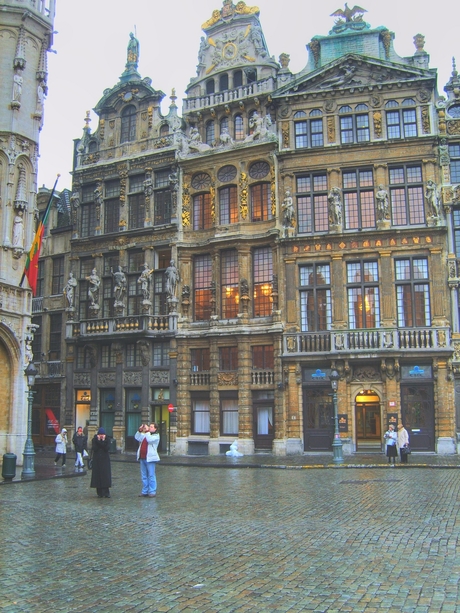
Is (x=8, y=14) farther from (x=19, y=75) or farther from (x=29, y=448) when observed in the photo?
(x=29, y=448)

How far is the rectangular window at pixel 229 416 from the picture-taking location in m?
36.8

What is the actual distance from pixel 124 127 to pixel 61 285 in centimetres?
1095

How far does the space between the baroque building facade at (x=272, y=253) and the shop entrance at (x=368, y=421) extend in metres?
0.07

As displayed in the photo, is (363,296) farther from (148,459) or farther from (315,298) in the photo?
(148,459)

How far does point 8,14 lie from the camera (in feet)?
97.7

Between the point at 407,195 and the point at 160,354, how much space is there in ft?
53.8

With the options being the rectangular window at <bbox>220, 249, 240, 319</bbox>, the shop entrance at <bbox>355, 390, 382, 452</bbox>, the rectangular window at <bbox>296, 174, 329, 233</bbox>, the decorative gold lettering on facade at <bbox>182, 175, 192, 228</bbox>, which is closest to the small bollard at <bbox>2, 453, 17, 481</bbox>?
the rectangular window at <bbox>220, 249, 240, 319</bbox>

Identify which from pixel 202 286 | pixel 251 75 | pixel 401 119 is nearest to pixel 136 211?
pixel 202 286

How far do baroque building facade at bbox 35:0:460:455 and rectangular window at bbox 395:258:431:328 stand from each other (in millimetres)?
99

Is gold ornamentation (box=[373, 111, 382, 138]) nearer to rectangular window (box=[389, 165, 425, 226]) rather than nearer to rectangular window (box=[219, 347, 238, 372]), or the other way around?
rectangular window (box=[389, 165, 425, 226])

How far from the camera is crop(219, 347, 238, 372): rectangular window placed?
3716cm

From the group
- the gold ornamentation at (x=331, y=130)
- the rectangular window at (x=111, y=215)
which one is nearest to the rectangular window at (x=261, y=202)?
the gold ornamentation at (x=331, y=130)

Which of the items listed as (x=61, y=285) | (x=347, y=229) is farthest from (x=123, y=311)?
(x=347, y=229)

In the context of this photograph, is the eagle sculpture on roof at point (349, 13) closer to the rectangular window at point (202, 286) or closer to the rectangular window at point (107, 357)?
→ the rectangular window at point (202, 286)
